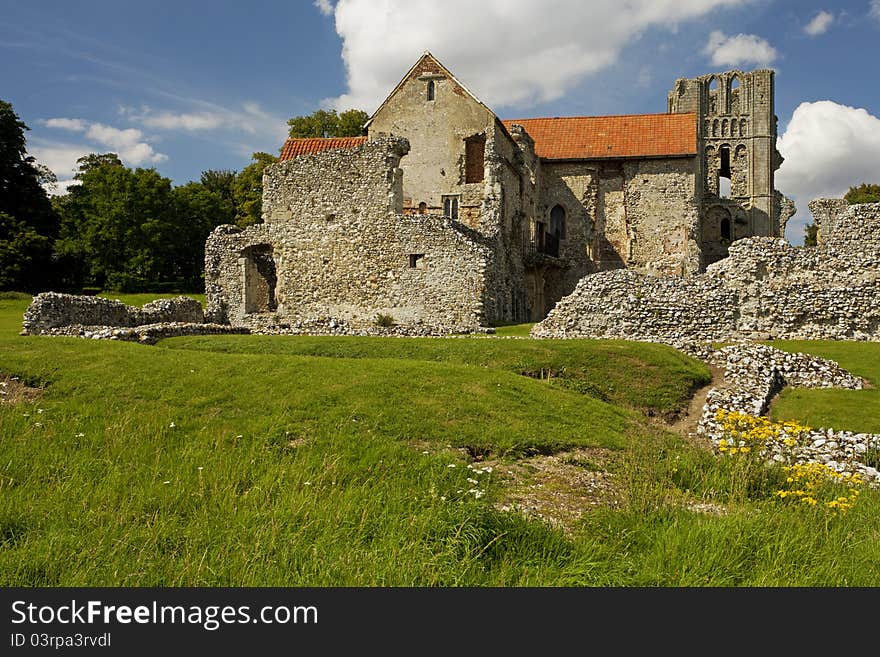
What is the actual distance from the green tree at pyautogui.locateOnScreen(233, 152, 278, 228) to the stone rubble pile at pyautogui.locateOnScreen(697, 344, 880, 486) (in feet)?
133

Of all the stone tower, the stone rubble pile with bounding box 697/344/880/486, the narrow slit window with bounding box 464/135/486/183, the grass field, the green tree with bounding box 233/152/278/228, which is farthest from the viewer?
the stone tower

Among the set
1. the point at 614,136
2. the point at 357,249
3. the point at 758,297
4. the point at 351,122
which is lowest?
the point at 758,297

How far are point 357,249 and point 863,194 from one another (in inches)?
2290

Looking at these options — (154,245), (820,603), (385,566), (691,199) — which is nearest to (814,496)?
(820,603)

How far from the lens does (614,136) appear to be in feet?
133

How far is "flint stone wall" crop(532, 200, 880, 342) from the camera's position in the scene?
68.9 feet

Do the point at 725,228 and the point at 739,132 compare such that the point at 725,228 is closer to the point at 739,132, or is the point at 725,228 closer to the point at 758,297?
→ the point at 739,132

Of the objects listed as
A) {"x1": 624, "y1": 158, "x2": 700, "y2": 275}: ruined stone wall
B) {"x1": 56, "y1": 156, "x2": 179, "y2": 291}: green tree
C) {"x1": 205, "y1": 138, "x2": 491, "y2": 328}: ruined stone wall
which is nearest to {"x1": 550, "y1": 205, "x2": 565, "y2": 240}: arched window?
{"x1": 624, "y1": 158, "x2": 700, "y2": 275}: ruined stone wall

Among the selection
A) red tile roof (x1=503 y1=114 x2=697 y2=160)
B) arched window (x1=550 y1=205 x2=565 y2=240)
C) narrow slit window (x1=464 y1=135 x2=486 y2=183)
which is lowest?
arched window (x1=550 y1=205 x2=565 y2=240)

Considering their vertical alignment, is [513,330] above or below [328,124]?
below

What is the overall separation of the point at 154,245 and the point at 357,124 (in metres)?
18.8

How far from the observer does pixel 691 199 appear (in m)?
37.8

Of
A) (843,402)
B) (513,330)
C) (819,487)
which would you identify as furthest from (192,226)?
(819,487)

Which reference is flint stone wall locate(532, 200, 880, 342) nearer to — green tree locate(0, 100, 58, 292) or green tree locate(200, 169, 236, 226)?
green tree locate(0, 100, 58, 292)
